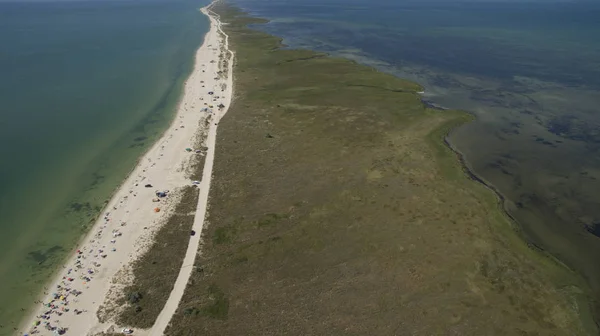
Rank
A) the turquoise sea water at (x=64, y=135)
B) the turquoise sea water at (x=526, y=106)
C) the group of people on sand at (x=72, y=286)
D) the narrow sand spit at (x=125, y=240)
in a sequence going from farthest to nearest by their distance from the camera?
1. the turquoise sea water at (x=526, y=106)
2. the turquoise sea water at (x=64, y=135)
3. the narrow sand spit at (x=125, y=240)
4. the group of people on sand at (x=72, y=286)

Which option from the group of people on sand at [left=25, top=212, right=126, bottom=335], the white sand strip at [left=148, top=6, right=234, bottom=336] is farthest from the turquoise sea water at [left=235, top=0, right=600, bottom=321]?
the group of people on sand at [left=25, top=212, right=126, bottom=335]

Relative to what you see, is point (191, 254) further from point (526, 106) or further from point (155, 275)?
point (526, 106)

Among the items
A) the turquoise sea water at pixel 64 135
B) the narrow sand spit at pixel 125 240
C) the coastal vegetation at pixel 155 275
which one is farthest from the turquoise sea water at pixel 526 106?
the turquoise sea water at pixel 64 135

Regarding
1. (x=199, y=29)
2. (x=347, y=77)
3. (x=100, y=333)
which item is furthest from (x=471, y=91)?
(x=199, y=29)

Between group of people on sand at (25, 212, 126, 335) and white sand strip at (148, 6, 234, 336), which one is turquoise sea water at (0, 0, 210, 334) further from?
white sand strip at (148, 6, 234, 336)

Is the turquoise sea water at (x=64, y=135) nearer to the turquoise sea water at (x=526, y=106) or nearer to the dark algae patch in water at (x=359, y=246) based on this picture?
the dark algae patch in water at (x=359, y=246)
